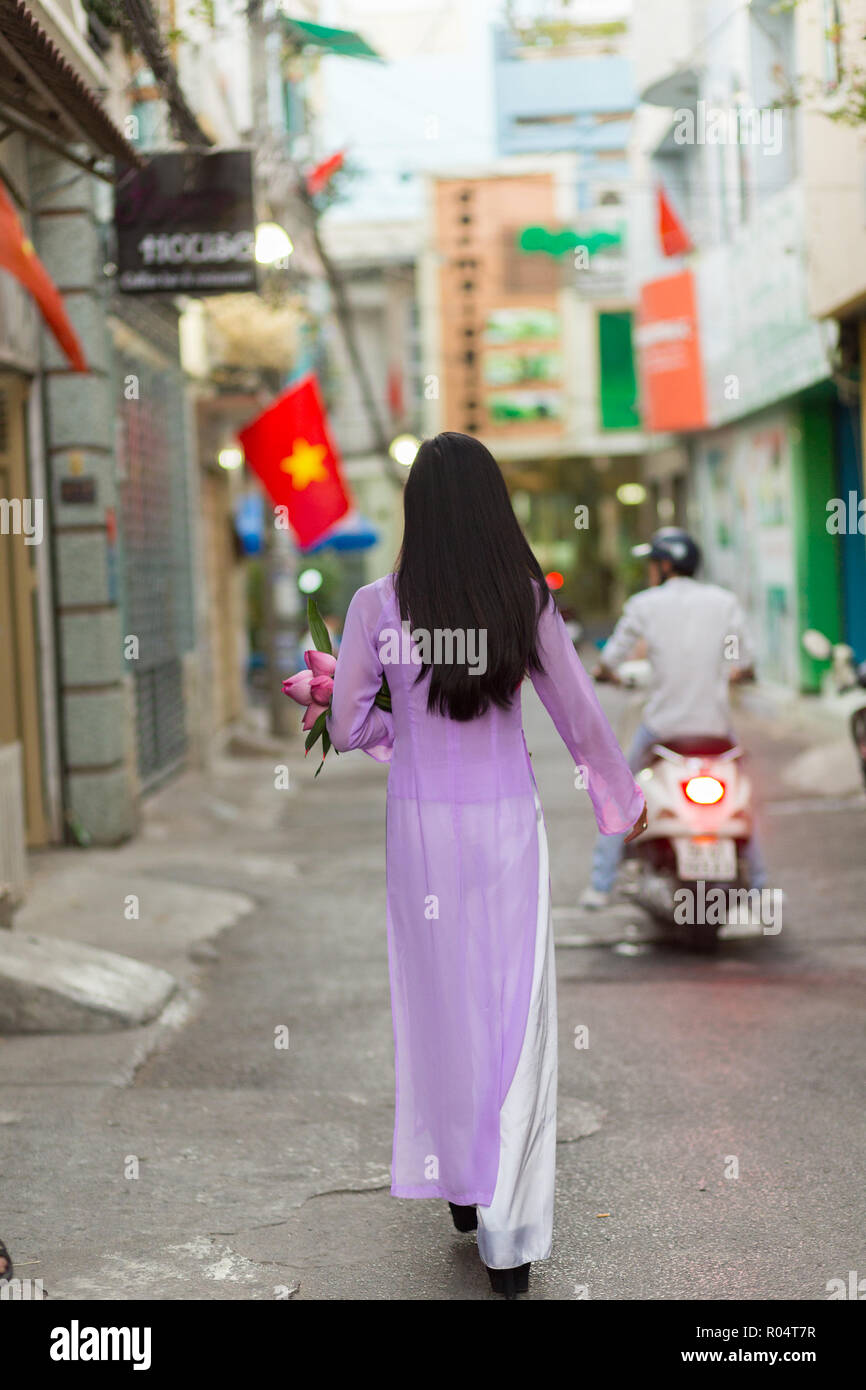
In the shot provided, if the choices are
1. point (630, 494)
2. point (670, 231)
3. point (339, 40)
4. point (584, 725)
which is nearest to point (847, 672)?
point (584, 725)

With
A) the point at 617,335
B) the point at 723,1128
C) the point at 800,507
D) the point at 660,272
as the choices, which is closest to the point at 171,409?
the point at 800,507

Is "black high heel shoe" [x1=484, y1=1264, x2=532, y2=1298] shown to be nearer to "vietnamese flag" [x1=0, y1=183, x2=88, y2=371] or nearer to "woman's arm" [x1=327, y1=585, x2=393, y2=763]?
"woman's arm" [x1=327, y1=585, x2=393, y2=763]

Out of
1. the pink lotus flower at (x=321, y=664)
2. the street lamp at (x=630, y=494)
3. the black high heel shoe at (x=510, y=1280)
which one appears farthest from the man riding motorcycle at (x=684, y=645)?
the street lamp at (x=630, y=494)

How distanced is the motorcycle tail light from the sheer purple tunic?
3419 mm

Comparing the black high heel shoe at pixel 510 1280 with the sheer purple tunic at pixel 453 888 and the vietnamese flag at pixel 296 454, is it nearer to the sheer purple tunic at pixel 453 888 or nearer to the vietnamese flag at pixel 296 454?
the sheer purple tunic at pixel 453 888

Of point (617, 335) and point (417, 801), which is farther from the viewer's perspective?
point (617, 335)

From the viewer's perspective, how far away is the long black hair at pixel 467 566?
→ 392 centimetres

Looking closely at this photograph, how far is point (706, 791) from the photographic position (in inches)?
293

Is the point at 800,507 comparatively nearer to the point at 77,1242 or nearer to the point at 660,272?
the point at 660,272

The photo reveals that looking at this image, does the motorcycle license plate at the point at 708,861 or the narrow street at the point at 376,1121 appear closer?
the narrow street at the point at 376,1121

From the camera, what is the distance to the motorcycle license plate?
735 centimetres

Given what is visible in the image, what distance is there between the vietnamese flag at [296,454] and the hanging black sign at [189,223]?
18.2ft

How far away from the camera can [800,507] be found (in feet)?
64.5
